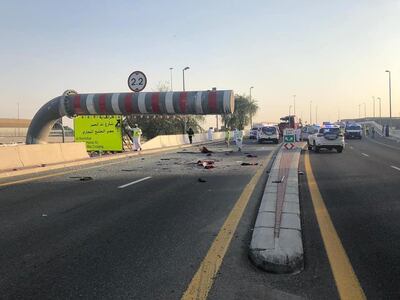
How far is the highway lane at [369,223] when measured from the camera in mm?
5391

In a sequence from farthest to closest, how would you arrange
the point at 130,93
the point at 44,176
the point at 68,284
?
the point at 130,93 < the point at 44,176 < the point at 68,284

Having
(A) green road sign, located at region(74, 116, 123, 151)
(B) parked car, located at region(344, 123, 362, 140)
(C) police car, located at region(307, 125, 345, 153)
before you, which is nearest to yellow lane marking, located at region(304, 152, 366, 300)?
(A) green road sign, located at region(74, 116, 123, 151)

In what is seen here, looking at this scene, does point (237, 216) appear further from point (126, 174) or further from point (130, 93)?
point (130, 93)

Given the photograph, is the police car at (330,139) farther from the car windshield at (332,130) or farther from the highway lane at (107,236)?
the highway lane at (107,236)

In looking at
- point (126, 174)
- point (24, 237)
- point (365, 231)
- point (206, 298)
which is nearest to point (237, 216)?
point (365, 231)

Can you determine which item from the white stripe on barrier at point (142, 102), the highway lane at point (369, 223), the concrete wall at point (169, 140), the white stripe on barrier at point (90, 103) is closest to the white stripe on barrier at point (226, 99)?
the white stripe on barrier at point (142, 102)

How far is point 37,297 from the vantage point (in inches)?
190

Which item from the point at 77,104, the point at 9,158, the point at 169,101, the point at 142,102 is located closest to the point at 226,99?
the point at 169,101

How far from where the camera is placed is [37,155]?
2056cm

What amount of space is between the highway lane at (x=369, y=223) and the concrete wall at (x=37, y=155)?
11.0m

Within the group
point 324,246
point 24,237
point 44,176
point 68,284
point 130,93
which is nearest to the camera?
point 68,284

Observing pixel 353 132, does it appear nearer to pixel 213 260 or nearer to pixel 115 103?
pixel 115 103

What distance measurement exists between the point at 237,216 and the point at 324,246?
7.79 ft

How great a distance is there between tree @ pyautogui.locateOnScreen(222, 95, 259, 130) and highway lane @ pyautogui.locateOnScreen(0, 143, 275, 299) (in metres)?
88.1
